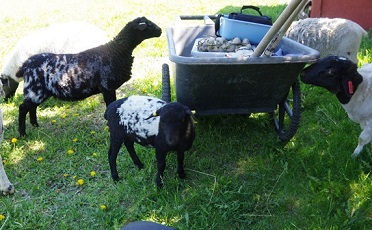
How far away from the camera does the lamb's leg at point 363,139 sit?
3785mm

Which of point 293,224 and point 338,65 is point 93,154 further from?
point 338,65

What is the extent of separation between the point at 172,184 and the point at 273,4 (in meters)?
8.69

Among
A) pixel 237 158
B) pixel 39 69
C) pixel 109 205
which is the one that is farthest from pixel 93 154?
pixel 237 158

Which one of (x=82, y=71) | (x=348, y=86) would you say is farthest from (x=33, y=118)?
(x=348, y=86)

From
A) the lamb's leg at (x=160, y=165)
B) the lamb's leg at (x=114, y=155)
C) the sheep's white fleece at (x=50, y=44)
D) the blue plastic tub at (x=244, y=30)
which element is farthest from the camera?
the sheep's white fleece at (x=50, y=44)

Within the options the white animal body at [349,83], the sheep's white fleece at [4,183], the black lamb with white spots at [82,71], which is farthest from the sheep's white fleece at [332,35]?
the sheep's white fleece at [4,183]

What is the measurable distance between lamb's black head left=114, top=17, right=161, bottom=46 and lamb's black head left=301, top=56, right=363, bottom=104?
76.9 inches

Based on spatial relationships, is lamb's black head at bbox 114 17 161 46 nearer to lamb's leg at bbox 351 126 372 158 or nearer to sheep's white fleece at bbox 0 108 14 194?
sheep's white fleece at bbox 0 108 14 194

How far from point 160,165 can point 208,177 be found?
1.79 feet

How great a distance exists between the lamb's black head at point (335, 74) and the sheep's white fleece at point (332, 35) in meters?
1.97

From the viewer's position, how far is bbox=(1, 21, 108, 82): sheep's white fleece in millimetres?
5613

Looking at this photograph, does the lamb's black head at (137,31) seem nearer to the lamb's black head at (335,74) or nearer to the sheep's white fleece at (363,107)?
the lamb's black head at (335,74)

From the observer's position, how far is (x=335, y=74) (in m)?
3.64

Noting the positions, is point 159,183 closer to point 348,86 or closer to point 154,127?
point 154,127
